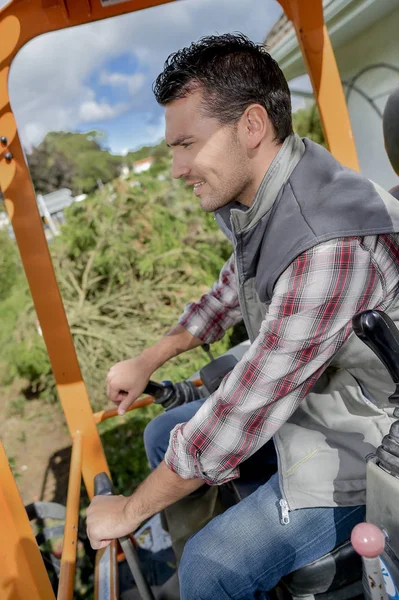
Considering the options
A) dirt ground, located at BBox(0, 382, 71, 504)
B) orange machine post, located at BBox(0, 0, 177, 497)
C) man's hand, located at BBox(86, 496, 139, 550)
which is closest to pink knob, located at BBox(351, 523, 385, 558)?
man's hand, located at BBox(86, 496, 139, 550)

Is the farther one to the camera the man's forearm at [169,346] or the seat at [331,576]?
the man's forearm at [169,346]

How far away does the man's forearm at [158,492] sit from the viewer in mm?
1194

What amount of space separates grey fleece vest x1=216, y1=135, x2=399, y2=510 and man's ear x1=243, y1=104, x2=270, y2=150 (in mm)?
73

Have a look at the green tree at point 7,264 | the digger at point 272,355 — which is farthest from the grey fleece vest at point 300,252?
the green tree at point 7,264

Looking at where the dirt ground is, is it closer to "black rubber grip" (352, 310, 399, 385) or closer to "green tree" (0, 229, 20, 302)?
"green tree" (0, 229, 20, 302)

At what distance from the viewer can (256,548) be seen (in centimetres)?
117

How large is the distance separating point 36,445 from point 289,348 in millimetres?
4214

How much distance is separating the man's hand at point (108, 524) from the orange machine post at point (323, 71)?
1.68m

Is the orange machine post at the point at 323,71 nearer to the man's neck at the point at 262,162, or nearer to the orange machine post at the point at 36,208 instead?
the orange machine post at the point at 36,208

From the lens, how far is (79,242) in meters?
4.80

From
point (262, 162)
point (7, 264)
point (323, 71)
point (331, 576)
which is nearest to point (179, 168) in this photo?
point (262, 162)

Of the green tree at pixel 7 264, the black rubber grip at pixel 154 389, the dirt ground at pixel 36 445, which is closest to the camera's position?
the black rubber grip at pixel 154 389

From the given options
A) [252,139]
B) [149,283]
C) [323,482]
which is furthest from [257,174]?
[149,283]

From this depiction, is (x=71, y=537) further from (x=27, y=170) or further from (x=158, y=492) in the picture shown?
(x=27, y=170)
